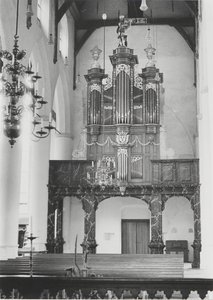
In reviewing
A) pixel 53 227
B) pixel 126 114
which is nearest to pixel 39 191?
pixel 53 227

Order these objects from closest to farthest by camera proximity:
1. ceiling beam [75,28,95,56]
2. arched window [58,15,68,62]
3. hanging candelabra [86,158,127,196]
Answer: hanging candelabra [86,158,127,196]
arched window [58,15,68,62]
ceiling beam [75,28,95,56]

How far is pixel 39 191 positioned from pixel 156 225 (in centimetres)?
513

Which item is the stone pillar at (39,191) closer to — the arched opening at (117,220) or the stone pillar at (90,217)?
the stone pillar at (90,217)

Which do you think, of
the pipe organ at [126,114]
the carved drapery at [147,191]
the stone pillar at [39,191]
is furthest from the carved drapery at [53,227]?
the pipe organ at [126,114]

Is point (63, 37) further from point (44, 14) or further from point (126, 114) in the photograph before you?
point (126, 114)

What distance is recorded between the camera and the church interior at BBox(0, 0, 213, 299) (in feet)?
54.4

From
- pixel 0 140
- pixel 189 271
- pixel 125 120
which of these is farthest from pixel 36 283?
pixel 125 120

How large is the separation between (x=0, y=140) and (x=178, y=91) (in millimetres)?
12587

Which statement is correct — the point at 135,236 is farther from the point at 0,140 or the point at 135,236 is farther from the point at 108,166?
the point at 0,140

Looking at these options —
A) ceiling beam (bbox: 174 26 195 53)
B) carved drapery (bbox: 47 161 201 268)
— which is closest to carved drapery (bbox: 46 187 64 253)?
carved drapery (bbox: 47 161 201 268)

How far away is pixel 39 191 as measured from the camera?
20.0 meters

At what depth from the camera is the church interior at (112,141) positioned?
16.6 metres

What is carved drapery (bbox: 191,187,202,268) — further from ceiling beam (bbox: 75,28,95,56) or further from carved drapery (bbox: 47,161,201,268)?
ceiling beam (bbox: 75,28,95,56)

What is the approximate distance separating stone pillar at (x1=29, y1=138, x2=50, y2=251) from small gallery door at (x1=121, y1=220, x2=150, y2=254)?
516 cm
